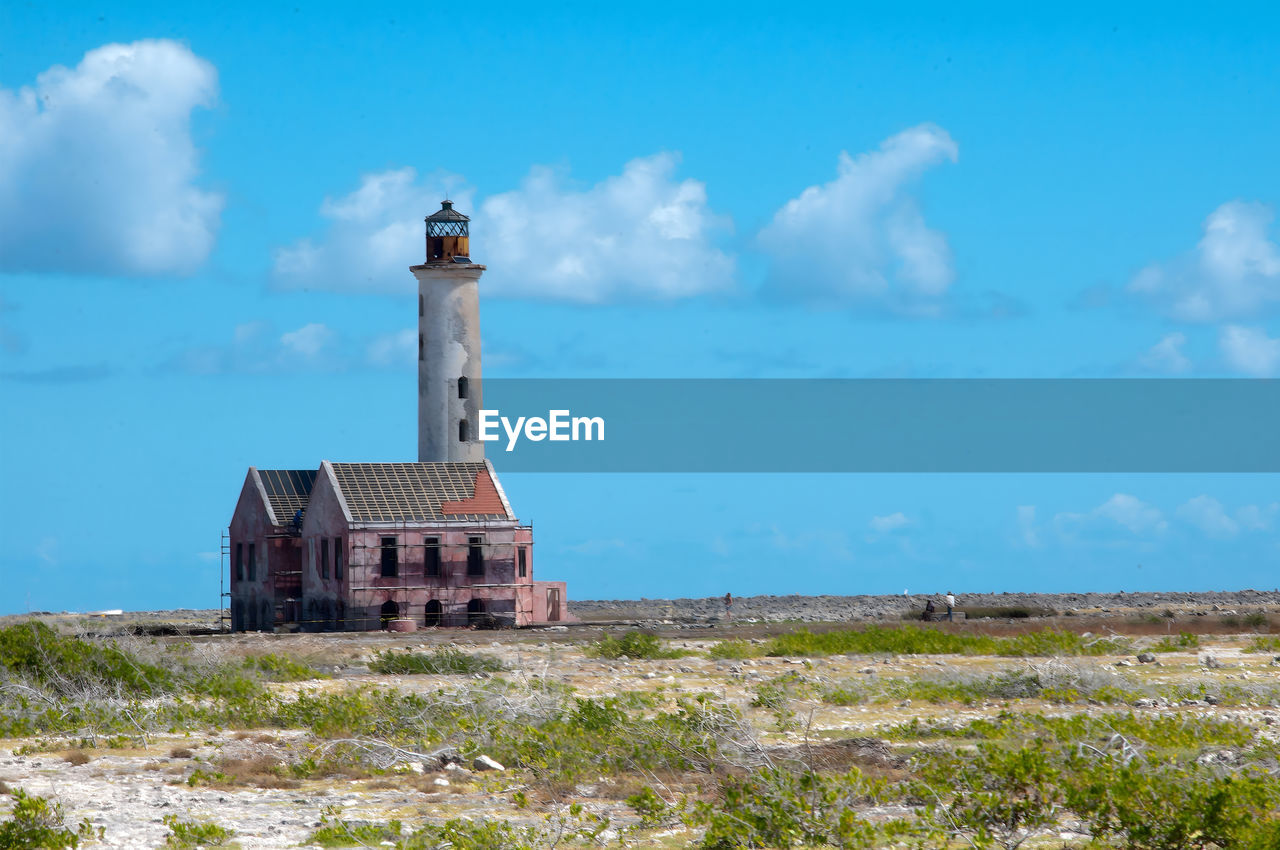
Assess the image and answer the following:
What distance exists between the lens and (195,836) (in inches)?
482

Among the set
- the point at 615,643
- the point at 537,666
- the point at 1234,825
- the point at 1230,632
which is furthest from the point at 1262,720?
the point at 1230,632

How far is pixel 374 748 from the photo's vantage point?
53.5 feet

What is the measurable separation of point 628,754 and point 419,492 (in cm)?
3113

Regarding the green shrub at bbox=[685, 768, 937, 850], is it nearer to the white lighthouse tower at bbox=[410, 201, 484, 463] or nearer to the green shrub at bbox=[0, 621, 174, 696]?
the green shrub at bbox=[0, 621, 174, 696]

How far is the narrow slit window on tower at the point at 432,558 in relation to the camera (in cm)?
4466

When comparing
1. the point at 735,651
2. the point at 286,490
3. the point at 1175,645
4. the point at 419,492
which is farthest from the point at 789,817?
the point at 286,490

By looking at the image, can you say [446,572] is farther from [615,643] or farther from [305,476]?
[615,643]

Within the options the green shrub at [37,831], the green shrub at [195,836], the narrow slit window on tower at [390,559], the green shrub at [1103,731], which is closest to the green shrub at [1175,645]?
the green shrub at [1103,731]

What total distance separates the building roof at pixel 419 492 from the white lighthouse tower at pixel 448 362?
94.9 inches

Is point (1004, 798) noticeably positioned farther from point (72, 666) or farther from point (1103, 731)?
point (72, 666)

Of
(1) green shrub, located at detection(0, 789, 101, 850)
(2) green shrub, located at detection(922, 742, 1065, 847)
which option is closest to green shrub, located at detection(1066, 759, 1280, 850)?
(2) green shrub, located at detection(922, 742, 1065, 847)

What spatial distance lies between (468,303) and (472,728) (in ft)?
113

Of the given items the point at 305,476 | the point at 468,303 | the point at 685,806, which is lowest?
the point at 685,806

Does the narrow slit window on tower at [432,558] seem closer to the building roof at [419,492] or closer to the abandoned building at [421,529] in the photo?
the abandoned building at [421,529]
